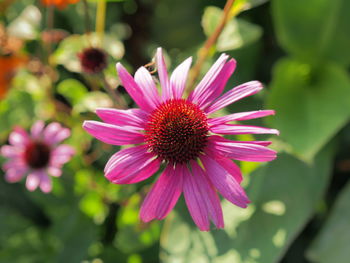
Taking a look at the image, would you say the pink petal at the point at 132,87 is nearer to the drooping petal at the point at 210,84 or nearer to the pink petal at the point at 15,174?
the drooping petal at the point at 210,84

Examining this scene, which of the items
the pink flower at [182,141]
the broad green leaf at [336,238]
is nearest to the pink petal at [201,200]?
the pink flower at [182,141]

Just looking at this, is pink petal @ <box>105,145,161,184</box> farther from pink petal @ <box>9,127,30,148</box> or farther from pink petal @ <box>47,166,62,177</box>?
pink petal @ <box>9,127,30,148</box>

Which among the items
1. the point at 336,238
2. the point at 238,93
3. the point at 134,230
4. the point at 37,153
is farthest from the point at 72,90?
the point at 336,238

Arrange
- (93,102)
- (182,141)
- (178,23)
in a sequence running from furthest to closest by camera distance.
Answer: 1. (178,23)
2. (93,102)
3. (182,141)

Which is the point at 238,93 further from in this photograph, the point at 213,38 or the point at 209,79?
the point at 213,38

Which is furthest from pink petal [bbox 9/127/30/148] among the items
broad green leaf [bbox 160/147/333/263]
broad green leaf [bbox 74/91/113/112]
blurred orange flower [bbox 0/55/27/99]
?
broad green leaf [bbox 160/147/333/263]
